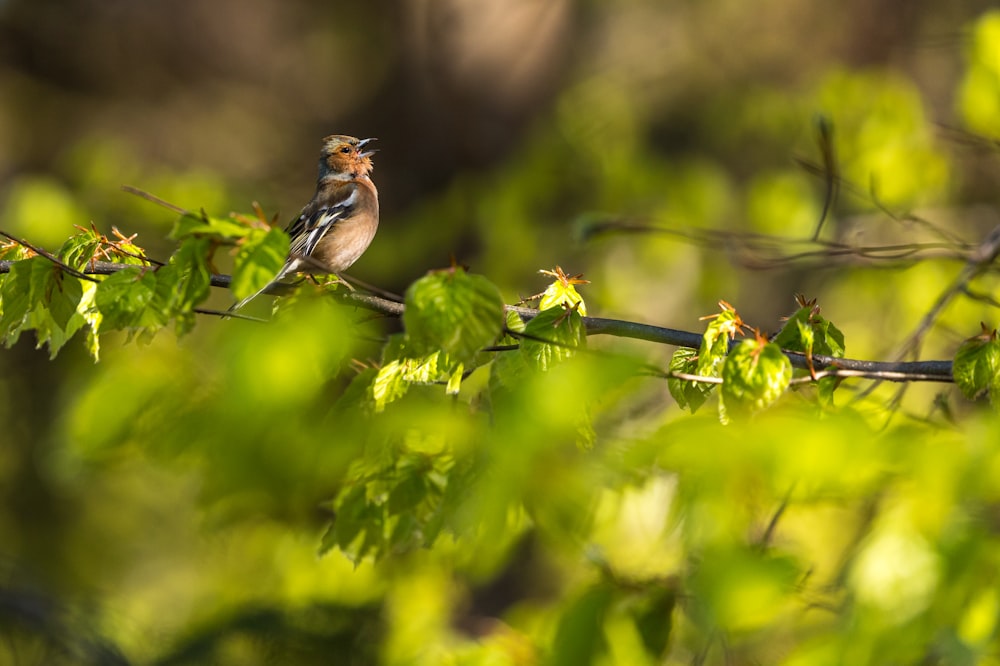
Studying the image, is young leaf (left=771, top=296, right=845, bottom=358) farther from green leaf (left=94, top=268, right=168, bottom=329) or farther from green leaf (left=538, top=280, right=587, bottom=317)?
green leaf (left=94, top=268, right=168, bottom=329)

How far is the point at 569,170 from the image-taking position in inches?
334

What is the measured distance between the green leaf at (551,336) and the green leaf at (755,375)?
1.28 ft

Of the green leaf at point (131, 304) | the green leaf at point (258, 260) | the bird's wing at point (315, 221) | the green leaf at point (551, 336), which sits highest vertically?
the bird's wing at point (315, 221)

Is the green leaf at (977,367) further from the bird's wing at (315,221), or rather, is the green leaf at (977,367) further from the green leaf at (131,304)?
the bird's wing at (315,221)

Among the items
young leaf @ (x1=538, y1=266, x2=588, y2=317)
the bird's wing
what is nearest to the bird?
the bird's wing

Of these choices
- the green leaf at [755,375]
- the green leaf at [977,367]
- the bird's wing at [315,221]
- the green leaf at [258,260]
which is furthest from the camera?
the bird's wing at [315,221]

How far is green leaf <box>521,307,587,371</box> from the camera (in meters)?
2.47

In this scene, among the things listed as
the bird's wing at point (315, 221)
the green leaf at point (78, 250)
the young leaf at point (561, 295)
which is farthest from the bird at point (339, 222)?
the young leaf at point (561, 295)

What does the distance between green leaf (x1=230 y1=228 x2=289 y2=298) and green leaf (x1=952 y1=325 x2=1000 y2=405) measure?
5.44 feet

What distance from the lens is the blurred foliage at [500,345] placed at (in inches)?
74.7

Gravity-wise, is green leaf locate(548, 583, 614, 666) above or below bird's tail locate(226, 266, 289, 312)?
below

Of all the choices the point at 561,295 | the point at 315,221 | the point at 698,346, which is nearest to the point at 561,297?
the point at 561,295

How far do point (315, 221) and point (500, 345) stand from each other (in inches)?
102

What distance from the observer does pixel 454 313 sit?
7.22 ft
